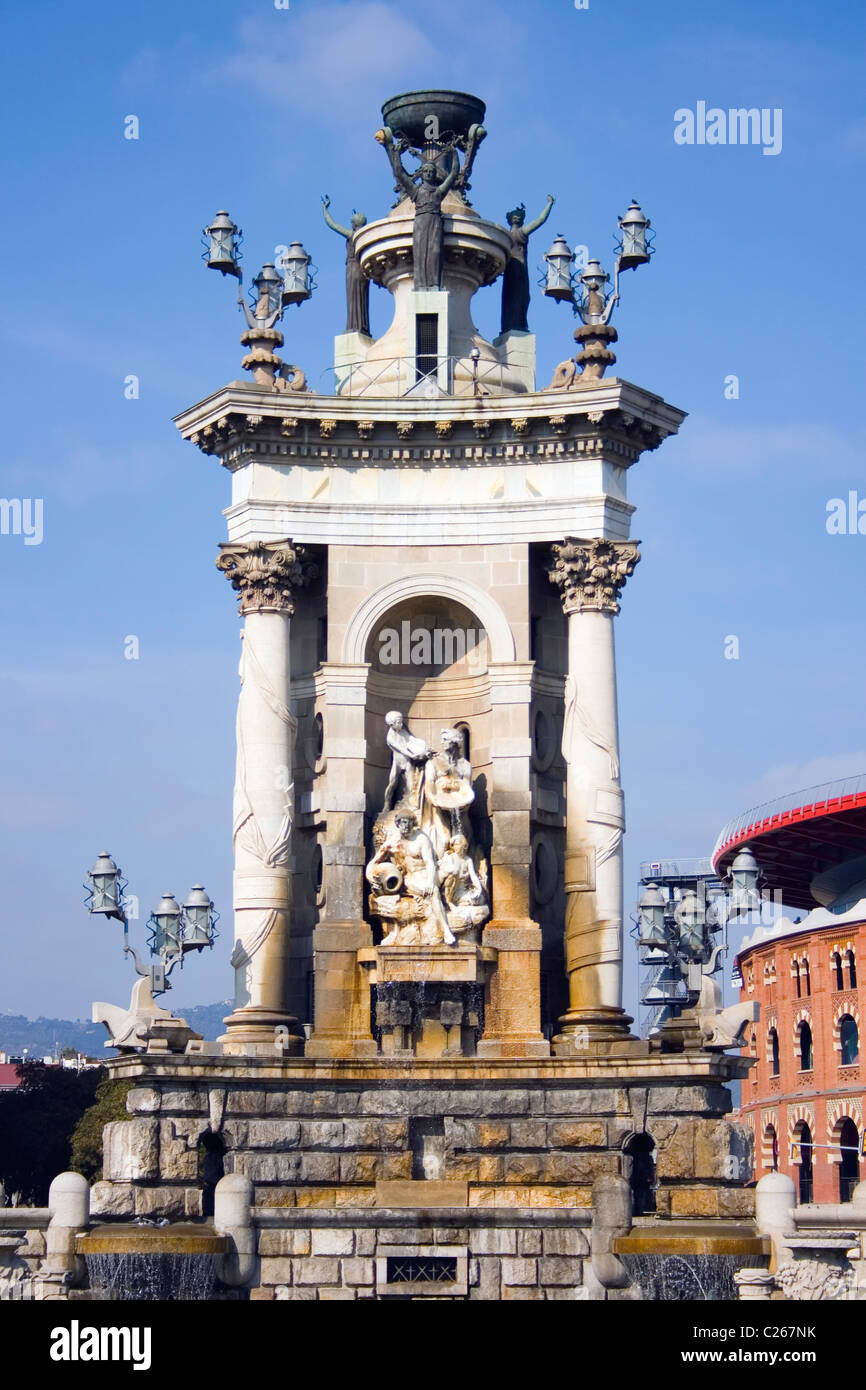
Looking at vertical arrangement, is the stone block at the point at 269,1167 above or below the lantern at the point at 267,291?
below

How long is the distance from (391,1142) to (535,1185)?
6.85ft

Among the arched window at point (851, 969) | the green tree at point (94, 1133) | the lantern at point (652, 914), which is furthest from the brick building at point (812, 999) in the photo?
the lantern at point (652, 914)

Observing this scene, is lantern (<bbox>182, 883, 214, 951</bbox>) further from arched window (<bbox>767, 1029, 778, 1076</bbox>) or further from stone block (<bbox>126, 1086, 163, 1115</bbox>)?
arched window (<bbox>767, 1029, 778, 1076</bbox>)

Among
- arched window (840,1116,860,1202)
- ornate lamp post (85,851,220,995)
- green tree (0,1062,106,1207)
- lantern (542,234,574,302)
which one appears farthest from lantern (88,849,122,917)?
arched window (840,1116,860,1202)

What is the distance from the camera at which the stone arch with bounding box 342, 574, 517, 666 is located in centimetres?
3700

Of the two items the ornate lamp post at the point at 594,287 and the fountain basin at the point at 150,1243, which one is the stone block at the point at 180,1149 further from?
the ornate lamp post at the point at 594,287

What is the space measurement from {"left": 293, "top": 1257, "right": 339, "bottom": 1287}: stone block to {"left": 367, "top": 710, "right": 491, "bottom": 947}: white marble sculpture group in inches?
190

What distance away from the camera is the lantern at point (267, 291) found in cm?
3819

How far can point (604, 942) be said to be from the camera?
35.5 metres

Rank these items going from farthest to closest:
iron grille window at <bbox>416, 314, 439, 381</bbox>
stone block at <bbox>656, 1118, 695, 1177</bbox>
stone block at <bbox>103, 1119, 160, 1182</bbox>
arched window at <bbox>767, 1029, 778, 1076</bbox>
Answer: arched window at <bbox>767, 1029, 778, 1076</bbox>, iron grille window at <bbox>416, 314, 439, 381</bbox>, stone block at <bbox>656, 1118, 695, 1177</bbox>, stone block at <bbox>103, 1119, 160, 1182</bbox>

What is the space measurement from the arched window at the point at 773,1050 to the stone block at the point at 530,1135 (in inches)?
2366

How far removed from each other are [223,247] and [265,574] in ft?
18.1

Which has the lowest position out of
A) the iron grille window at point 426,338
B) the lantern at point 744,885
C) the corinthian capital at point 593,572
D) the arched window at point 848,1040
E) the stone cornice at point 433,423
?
the lantern at point 744,885
